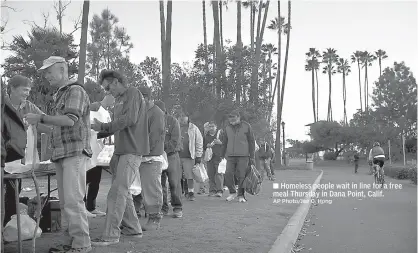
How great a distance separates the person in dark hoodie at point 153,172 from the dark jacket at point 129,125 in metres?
0.91

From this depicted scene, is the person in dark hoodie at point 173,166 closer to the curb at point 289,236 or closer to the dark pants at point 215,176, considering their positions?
the curb at point 289,236

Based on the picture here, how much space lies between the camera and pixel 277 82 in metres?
54.3

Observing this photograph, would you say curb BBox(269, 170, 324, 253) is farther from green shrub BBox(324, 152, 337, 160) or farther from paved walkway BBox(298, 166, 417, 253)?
green shrub BBox(324, 152, 337, 160)

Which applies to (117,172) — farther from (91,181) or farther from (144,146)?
(91,181)

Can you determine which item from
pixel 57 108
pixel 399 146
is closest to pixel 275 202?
pixel 57 108

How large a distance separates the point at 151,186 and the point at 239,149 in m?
5.00

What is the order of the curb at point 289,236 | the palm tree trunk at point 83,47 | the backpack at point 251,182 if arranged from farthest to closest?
the palm tree trunk at point 83,47 < the backpack at point 251,182 < the curb at point 289,236

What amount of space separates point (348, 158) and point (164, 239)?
193 ft

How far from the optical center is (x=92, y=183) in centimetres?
884

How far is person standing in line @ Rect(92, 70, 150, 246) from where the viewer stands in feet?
20.5

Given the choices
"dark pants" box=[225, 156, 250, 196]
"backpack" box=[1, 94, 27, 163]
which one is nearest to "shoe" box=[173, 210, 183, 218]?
"dark pants" box=[225, 156, 250, 196]

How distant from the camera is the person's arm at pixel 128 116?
622cm

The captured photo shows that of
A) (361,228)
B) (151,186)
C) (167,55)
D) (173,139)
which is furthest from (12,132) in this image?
(167,55)

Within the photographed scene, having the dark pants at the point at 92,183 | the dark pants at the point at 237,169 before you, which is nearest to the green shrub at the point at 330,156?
the dark pants at the point at 237,169
